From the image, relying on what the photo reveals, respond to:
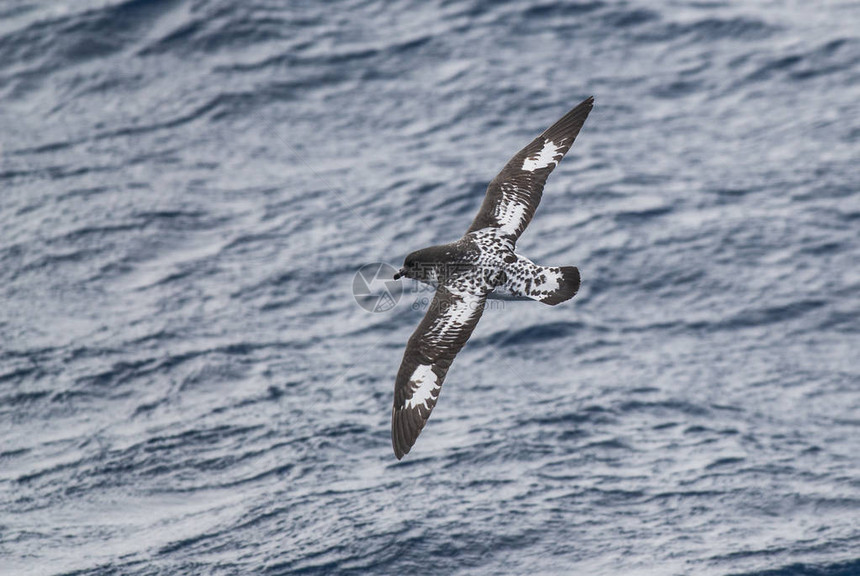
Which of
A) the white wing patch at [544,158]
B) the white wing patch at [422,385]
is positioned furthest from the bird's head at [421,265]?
the white wing patch at [544,158]

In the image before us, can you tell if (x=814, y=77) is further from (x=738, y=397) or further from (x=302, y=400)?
(x=302, y=400)

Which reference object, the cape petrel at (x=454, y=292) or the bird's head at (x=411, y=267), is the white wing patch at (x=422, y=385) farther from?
the bird's head at (x=411, y=267)

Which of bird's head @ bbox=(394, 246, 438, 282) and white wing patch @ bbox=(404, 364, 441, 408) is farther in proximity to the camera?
bird's head @ bbox=(394, 246, 438, 282)

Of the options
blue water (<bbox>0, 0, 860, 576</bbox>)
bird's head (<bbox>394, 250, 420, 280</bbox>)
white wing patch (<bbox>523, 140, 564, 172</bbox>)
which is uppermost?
white wing patch (<bbox>523, 140, 564, 172</bbox>)

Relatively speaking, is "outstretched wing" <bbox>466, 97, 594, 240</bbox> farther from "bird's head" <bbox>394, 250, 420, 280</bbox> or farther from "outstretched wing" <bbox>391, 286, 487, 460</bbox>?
"outstretched wing" <bbox>391, 286, 487, 460</bbox>

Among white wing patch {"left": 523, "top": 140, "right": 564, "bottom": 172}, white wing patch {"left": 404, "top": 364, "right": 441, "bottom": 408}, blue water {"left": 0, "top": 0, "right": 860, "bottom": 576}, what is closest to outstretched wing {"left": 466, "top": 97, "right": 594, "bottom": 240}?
white wing patch {"left": 523, "top": 140, "right": 564, "bottom": 172}

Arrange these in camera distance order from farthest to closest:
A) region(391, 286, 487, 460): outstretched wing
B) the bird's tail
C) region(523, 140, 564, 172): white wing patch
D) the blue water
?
the blue water
region(523, 140, 564, 172): white wing patch
the bird's tail
region(391, 286, 487, 460): outstretched wing

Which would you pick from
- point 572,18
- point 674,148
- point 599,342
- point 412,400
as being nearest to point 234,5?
point 572,18
